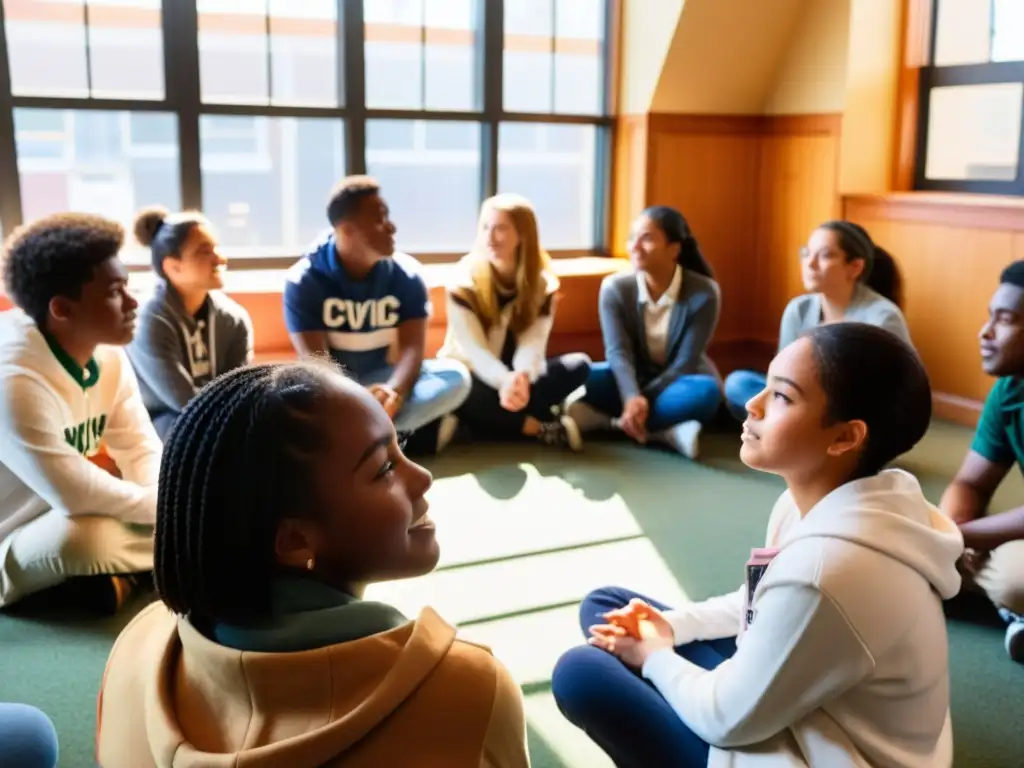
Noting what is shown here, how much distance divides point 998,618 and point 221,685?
2.18m

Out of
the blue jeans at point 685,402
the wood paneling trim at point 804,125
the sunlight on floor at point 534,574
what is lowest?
the sunlight on floor at point 534,574

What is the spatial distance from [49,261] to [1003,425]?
231cm

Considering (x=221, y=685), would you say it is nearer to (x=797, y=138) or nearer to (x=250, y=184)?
(x=250, y=184)

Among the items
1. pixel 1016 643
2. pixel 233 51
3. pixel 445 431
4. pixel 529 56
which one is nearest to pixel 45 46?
pixel 233 51

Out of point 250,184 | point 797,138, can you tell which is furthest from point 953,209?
point 250,184

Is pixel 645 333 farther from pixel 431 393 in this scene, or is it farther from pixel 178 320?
pixel 178 320

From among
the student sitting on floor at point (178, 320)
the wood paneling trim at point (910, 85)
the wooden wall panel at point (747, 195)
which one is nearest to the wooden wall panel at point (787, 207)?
the wooden wall panel at point (747, 195)

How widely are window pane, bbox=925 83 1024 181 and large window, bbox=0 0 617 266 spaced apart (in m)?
1.56

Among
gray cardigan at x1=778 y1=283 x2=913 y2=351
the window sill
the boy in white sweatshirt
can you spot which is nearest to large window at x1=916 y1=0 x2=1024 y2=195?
gray cardigan at x1=778 y1=283 x2=913 y2=351

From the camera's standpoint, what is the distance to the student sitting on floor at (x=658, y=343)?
3.88 meters

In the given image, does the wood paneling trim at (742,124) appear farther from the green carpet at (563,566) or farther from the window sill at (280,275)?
the green carpet at (563,566)

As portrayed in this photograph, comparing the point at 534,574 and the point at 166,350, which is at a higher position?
the point at 166,350

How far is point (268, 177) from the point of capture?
4.59 meters

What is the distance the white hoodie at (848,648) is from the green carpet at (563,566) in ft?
2.13
